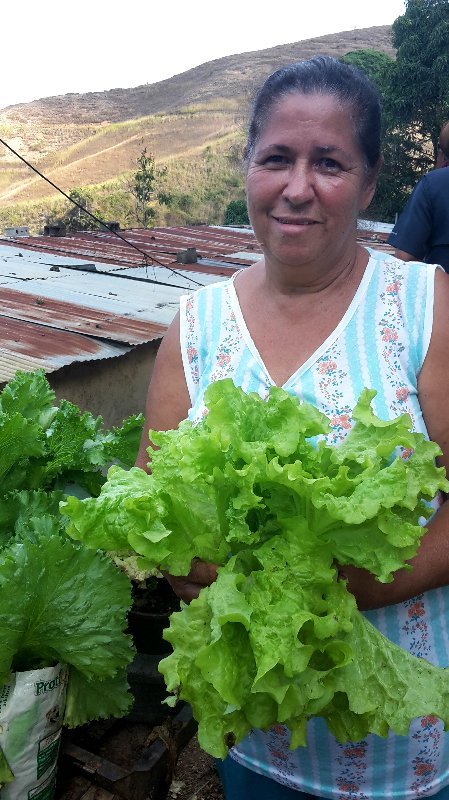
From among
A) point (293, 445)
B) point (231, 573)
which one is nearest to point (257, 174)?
point (293, 445)

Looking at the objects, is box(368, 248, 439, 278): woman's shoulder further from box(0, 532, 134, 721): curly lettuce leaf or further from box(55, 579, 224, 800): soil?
box(55, 579, 224, 800): soil

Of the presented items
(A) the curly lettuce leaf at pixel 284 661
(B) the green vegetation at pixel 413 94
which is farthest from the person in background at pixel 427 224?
(B) the green vegetation at pixel 413 94

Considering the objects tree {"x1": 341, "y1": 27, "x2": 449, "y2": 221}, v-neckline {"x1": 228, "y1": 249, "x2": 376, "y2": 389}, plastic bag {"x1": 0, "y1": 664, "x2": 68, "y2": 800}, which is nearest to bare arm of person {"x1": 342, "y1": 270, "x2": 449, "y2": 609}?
v-neckline {"x1": 228, "y1": 249, "x2": 376, "y2": 389}

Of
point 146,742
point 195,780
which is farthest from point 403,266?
point 195,780

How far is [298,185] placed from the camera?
62.9 inches

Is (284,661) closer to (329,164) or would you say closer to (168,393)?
(168,393)

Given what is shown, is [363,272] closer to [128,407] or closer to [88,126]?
[128,407]

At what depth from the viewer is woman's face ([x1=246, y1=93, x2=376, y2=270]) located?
162 cm

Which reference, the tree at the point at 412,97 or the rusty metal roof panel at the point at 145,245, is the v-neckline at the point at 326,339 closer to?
the rusty metal roof panel at the point at 145,245

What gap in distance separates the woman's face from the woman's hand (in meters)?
0.79

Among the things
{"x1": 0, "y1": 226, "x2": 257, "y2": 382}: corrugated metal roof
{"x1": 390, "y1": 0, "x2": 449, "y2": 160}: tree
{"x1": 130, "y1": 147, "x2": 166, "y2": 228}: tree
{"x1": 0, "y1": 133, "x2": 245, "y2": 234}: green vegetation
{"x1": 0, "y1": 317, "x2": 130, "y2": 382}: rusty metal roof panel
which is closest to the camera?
{"x1": 0, "y1": 317, "x2": 130, "y2": 382}: rusty metal roof panel

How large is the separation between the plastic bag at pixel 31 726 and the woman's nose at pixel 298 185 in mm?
1402

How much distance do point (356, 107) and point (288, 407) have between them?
830mm

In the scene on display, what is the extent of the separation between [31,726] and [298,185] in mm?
1587
